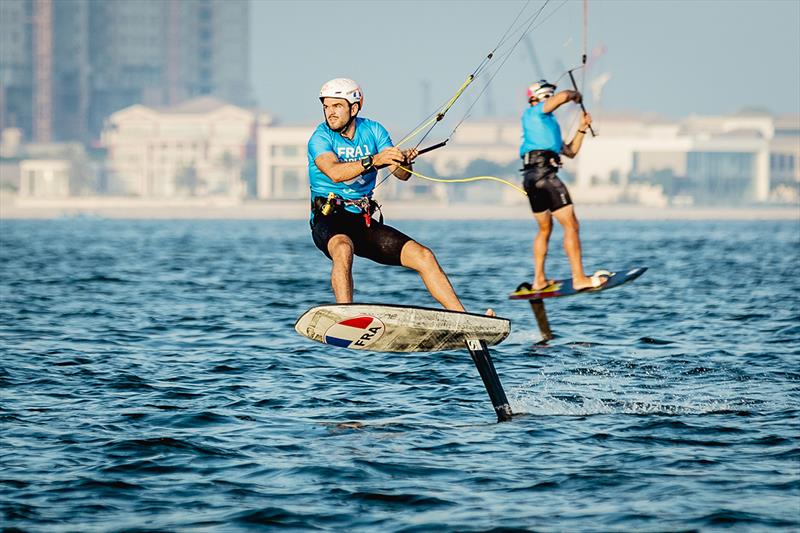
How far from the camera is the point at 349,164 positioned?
1162 cm

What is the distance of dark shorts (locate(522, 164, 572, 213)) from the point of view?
16453 millimetres

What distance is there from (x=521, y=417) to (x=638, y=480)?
2791 mm

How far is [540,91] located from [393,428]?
5.87 metres

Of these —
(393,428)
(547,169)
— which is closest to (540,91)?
(547,169)

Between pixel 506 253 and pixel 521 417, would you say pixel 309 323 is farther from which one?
pixel 506 253

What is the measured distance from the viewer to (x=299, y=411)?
42.9 feet

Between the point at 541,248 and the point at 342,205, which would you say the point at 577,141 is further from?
the point at 342,205

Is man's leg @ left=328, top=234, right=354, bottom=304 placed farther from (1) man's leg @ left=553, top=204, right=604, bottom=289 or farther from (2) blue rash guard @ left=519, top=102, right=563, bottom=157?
(2) blue rash guard @ left=519, top=102, right=563, bottom=157

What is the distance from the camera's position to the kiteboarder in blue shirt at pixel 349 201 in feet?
38.9

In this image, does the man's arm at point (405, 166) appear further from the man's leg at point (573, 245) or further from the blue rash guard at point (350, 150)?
the man's leg at point (573, 245)

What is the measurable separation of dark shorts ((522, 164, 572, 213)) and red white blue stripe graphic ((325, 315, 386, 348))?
16.9 feet

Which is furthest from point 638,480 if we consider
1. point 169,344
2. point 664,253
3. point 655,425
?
point 664,253

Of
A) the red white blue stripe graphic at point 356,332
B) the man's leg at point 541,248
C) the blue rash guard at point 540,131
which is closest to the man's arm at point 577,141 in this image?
the blue rash guard at point 540,131

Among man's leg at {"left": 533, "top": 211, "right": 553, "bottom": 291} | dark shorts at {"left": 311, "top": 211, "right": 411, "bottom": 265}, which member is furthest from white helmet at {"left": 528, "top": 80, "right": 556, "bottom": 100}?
dark shorts at {"left": 311, "top": 211, "right": 411, "bottom": 265}
